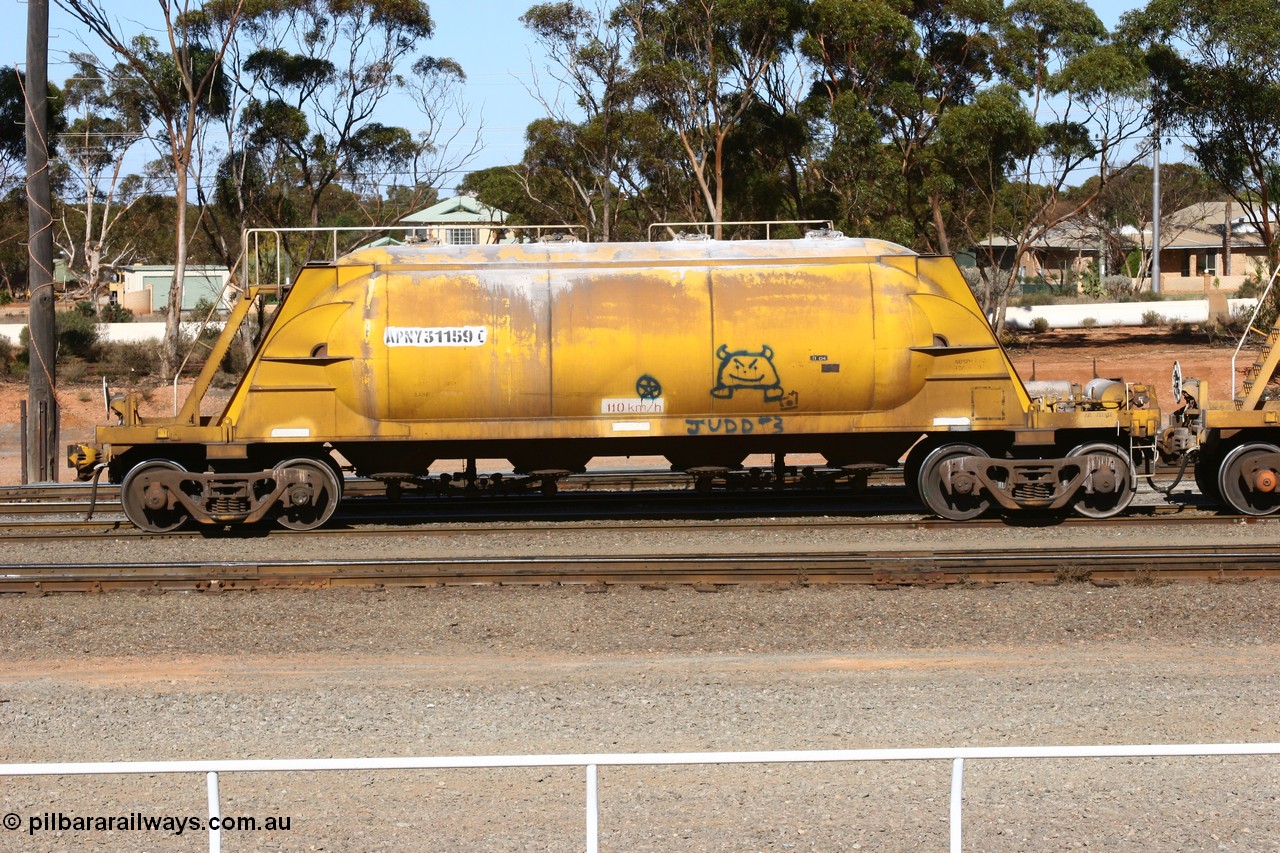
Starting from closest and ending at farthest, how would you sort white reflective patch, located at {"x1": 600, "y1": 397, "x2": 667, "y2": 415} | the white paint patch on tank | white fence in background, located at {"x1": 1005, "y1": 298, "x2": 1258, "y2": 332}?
white reflective patch, located at {"x1": 600, "y1": 397, "x2": 667, "y2": 415} < white fence in background, located at {"x1": 1005, "y1": 298, "x2": 1258, "y2": 332} < the white paint patch on tank

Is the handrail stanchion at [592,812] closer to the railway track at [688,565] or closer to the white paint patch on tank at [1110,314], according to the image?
the railway track at [688,565]

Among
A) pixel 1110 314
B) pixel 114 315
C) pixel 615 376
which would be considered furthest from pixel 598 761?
pixel 114 315

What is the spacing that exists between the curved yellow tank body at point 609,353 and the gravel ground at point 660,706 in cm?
351

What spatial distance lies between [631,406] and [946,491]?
3939 millimetres

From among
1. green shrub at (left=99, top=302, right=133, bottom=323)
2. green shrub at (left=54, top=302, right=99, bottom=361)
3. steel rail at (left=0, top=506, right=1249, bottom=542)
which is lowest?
steel rail at (left=0, top=506, right=1249, bottom=542)

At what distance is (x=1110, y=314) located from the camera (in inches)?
2130

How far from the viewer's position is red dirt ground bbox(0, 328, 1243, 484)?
104ft

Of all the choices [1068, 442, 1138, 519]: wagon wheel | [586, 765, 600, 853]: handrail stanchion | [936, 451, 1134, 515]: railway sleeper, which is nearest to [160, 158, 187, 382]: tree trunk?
[936, 451, 1134, 515]: railway sleeper

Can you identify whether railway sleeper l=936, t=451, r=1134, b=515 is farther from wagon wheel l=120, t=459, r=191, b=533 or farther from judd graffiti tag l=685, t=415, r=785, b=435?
wagon wheel l=120, t=459, r=191, b=533

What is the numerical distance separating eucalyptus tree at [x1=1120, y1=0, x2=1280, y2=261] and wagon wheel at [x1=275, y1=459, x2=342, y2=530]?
3450 cm

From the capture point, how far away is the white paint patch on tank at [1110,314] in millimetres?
53031

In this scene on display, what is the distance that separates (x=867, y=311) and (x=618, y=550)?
4.12 meters

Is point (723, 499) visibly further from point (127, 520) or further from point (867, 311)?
point (127, 520)

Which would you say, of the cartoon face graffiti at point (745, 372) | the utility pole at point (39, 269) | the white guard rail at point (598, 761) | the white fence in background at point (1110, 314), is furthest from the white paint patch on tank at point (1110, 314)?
the white guard rail at point (598, 761)
